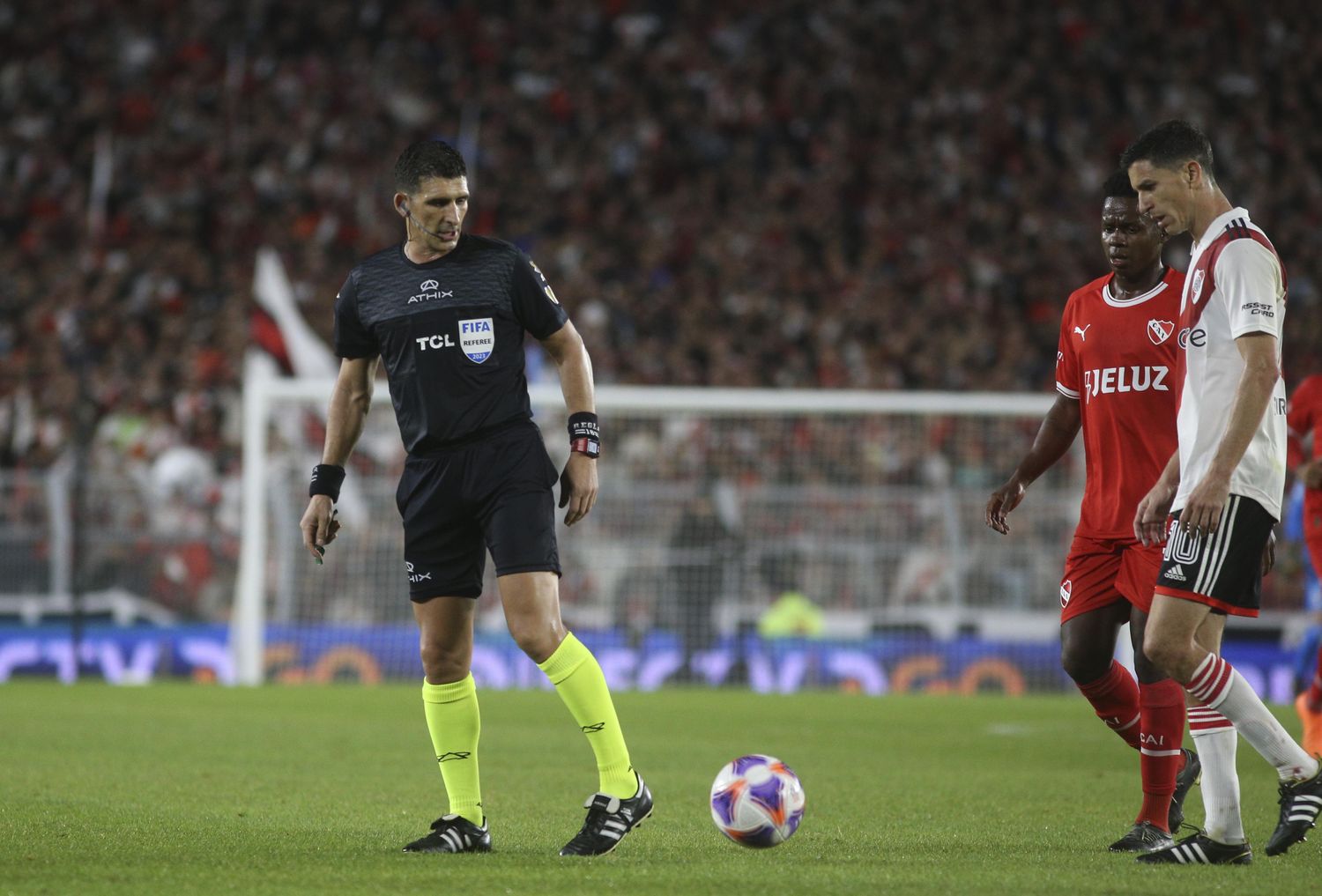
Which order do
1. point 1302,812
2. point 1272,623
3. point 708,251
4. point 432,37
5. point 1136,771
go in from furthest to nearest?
point 432,37
point 708,251
point 1272,623
point 1136,771
point 1302,812

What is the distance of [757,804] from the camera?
17.7 feet

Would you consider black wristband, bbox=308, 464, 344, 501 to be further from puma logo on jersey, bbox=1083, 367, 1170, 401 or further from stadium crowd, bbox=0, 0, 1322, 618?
stadium crowd, bbox=0, 0, 1322, 618

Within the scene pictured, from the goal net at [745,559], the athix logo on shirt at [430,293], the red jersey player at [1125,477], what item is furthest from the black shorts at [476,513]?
the goal net at [745,559]

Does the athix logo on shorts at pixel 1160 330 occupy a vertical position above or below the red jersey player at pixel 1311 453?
above

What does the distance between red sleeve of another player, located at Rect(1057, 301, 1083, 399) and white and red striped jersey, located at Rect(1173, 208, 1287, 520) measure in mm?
945

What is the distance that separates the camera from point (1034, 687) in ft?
52.2

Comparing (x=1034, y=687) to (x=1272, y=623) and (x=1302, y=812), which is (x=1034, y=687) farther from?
(x=1302, y=812)

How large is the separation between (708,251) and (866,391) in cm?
327

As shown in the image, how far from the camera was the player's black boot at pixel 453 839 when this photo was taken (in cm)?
552

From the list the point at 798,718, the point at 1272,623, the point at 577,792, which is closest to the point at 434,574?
the point at 577,792

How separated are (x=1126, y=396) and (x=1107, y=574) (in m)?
0.64

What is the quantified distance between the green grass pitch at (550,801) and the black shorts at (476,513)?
3.06 ft

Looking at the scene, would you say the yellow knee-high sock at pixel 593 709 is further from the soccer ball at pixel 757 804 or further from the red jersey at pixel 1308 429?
the red jersey at pixel 1308 429

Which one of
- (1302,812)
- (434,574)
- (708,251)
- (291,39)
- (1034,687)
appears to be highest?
(291,39)
